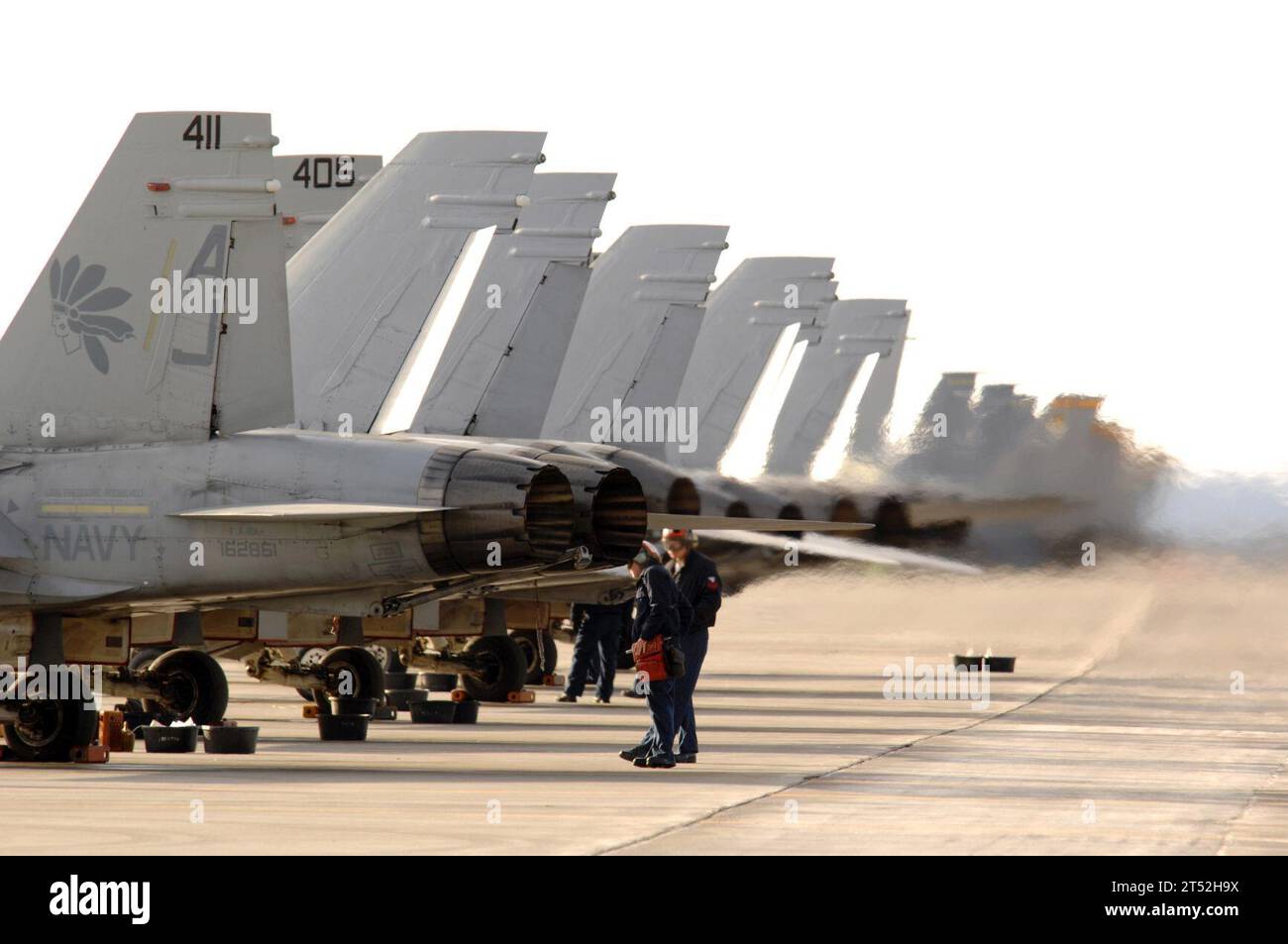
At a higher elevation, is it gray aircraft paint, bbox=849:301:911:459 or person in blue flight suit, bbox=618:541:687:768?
gray aircraft paint, bbox=849:301:911:459

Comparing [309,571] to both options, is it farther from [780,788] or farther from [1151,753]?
[1151,753]

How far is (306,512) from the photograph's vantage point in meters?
15.2

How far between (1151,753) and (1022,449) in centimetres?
768

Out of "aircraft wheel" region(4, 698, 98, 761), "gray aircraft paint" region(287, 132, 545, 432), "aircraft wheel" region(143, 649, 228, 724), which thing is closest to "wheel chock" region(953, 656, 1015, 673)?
"gray aircraft paint" region(287, 132, 545, 432)

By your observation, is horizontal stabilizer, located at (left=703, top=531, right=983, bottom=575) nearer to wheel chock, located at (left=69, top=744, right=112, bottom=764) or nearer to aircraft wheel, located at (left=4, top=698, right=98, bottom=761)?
wheel chock, located at (left=69, top=744, right=112, bottom=764)

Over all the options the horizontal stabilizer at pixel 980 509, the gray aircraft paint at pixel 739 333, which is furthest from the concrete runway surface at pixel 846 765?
the gray aircraft paint at pixel 739 333

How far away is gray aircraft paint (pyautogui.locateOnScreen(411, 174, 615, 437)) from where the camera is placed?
21.0 meters

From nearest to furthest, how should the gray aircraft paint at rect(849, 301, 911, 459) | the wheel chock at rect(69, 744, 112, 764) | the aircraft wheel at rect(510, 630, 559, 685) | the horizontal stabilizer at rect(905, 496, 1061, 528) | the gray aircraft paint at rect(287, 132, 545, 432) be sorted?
the wheel chock at rect(69, 744, 112, 764) < the gray aircraft paint at rect(287, 132, 545, 432) < the horizontal stabilizer at rect(905, 496, 1061, 528) < the aircraft wheel at rect(510, 630, 559, 685) < the gray aircraft paint at rect(849, 301, 911, 459)

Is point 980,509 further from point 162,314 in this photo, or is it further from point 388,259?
point 162,314

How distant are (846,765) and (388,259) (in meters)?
6.49

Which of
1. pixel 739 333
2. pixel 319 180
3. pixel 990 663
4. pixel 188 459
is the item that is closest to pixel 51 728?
pixel 188 459

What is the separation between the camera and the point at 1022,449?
25625mm

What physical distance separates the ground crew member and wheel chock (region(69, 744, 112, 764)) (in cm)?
436
